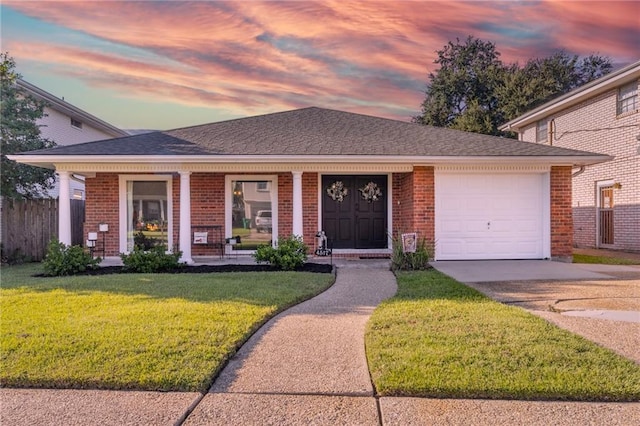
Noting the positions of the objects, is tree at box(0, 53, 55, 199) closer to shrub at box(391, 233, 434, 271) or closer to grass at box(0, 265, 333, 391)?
grass at box(0, 265, 333, 391)

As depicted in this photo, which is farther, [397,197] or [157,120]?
[157,120]

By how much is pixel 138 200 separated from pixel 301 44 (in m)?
6.11

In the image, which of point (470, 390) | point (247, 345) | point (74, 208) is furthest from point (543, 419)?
point (74, 208)

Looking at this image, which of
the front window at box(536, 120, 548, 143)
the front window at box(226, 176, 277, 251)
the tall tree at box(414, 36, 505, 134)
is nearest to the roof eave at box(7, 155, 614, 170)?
the front window at box(226, 176, 277, 251)

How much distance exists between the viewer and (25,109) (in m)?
14.1

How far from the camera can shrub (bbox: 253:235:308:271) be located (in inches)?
412

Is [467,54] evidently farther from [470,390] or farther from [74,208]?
[470,390]

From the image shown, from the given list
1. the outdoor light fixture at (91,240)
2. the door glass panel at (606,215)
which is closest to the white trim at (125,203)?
the outdoor light fixture at (91,240)

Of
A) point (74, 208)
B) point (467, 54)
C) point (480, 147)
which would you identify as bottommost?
point (74, 208)

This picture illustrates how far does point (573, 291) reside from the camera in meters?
7.62

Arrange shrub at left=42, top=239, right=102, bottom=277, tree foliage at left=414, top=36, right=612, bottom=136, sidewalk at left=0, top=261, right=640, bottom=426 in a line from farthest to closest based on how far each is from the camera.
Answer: tree foliage at left=414, top=36, right=612, bottom=136 < shrub at left=42, top=239, right=102, bottom=277 < sidewalk at left=0, top=261, right=640, bottom=426

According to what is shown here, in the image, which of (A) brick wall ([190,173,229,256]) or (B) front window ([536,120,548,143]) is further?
(B) front window ([536,120,548,143])

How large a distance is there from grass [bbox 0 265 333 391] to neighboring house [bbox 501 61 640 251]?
1030cm

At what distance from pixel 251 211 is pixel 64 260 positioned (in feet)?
15.5
